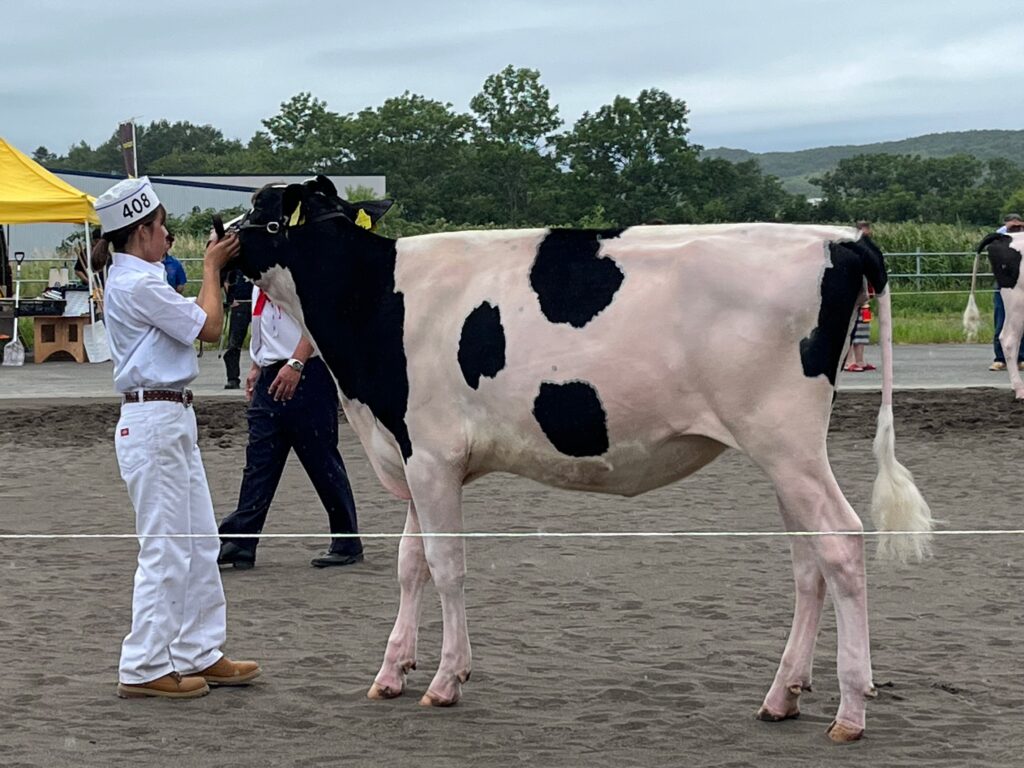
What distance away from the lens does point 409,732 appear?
6059mm

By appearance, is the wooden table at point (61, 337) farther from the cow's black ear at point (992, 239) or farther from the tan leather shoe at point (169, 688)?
the tan leather shoe at point (169, 688)

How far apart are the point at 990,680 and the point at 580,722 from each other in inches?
71.1

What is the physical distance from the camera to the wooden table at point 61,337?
25906mm

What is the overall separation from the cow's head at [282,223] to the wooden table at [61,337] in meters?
19.7

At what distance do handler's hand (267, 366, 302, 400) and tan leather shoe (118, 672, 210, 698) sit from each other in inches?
106

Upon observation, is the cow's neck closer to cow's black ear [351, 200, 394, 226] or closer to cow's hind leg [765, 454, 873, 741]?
cow's black ear [351, 200, 394, 226]

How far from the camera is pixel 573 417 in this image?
243 inches

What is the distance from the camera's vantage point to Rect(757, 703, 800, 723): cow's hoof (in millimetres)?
6094

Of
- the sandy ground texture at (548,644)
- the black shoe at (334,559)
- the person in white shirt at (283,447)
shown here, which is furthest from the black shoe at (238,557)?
the black shoe at (334,559)

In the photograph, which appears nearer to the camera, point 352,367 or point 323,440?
point 352,367

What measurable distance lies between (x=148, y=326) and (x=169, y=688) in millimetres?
1532

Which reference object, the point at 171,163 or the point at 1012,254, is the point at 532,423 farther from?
the point at 171,163

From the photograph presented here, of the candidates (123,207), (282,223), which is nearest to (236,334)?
(282,223)

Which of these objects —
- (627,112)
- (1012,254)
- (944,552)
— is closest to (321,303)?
(944,552)
